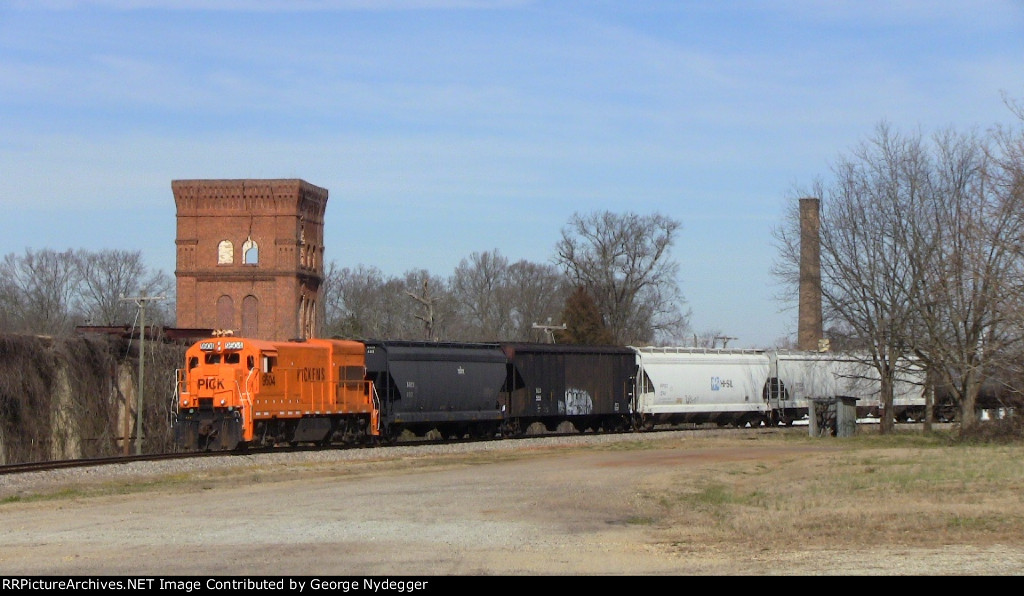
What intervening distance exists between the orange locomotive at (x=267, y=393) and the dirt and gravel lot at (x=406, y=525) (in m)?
1.96

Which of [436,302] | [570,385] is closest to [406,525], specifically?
[570,385]

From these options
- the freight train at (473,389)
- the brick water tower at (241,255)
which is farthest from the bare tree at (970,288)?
the brick water tower at (241,255)

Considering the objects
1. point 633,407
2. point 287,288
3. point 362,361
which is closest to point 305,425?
point 362,361

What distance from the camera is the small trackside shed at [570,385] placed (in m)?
40.4

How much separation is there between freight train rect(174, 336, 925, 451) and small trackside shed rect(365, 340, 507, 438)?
44 millimetres

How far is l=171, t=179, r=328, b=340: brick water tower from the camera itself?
231 ft

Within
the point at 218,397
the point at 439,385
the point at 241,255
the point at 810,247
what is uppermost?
the point at 241,255

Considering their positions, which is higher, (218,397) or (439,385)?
(439,385)

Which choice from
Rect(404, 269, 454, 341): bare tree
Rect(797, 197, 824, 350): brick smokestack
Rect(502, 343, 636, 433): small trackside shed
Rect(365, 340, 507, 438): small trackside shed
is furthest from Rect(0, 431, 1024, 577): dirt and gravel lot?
Rect(404, 269, 454, 341): bare tree

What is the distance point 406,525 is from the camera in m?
16.2

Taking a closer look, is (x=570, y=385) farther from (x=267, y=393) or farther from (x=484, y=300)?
(x=484, y=300)

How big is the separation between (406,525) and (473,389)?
2144 cm

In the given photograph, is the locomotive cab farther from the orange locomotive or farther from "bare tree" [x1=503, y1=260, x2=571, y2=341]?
"bare tree" [x1=503, y1=260, x2=571, y2=341]

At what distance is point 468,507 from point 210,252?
5605 centimetres
